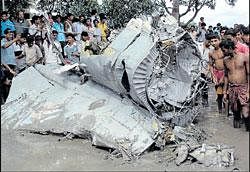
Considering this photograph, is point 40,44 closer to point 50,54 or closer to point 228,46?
point 50,54

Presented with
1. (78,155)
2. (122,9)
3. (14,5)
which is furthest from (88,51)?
(122,9)

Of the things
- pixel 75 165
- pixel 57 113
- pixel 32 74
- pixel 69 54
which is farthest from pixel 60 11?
pixel 75 165

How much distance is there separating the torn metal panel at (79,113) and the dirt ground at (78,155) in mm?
176

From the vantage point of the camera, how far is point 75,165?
19.2ft

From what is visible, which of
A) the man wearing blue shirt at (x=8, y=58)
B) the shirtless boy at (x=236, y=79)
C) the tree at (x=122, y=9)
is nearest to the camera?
the shirtless boy at (x=236, y=79)

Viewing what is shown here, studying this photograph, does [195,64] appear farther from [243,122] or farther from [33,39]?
[33,39]

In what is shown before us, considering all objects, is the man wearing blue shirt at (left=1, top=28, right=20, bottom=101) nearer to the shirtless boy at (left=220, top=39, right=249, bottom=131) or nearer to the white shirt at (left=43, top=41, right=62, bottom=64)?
the white shirt at (left=43, top=41, right=62, bottom=64)

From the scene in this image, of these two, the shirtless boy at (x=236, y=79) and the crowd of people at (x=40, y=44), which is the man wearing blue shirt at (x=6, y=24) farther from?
the shirtless boy at (x=236, y=79)

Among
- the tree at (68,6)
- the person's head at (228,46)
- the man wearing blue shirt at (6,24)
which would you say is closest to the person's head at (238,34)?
the person's head at (228,46)

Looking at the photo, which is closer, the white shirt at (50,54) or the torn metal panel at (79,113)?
the torn metal panel at (79,113)

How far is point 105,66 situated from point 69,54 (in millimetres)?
3174

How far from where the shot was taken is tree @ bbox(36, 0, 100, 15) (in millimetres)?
17578

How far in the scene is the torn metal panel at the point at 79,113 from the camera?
648cm

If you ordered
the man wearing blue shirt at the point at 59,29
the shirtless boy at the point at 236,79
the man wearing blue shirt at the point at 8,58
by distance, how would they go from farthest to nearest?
the man wearing blue shirt at the point at 59,29 < the man wearing blue shirt at the point at 8,58 < the shirtless boy at the point at 236,79
